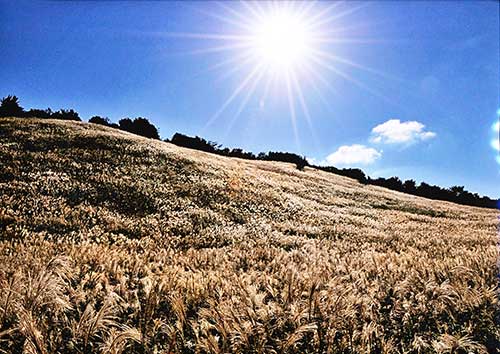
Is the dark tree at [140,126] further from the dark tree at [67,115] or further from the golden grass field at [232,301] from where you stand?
the golden grass field at [232,301]

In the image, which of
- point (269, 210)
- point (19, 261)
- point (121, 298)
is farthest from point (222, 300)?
point (269, 210)

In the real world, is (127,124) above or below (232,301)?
above

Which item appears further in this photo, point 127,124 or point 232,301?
point 127,124

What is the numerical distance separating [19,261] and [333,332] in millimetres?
5956

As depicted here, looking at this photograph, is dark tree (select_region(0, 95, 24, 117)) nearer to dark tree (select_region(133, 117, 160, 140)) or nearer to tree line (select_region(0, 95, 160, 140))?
tree line (select_region(0, 95, 160, 140))

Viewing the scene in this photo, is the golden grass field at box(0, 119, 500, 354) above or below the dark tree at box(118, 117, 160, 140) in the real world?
below

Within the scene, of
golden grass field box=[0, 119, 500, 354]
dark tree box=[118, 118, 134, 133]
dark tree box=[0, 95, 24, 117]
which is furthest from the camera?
dark tree box=[118, 118, 134, 133]

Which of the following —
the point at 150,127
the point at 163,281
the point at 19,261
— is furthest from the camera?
the point at 150,127

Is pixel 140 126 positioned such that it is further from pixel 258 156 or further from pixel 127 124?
pixel 258 156

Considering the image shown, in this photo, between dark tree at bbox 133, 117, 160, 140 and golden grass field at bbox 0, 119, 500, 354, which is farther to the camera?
dark tree at bbox 133, 117, 160, 140

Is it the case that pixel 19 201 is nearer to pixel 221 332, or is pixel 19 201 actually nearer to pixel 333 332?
pixel 221 332

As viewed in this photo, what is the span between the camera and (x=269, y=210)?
2127cm

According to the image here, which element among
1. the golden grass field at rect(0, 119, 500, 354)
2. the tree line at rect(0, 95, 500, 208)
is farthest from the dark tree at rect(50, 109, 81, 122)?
the golden grass field at rect(0, 119, 500, 354)

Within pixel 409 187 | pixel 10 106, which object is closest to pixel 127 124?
pixel 10 106
